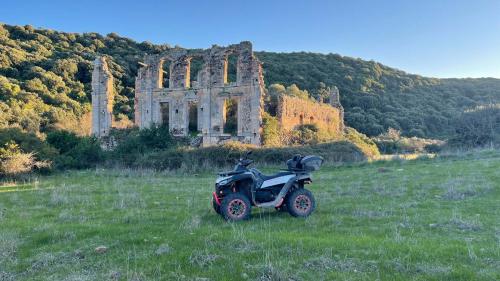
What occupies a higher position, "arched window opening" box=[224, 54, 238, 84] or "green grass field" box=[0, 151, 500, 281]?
"arched window opening" box=[224, 54, 238, 84]

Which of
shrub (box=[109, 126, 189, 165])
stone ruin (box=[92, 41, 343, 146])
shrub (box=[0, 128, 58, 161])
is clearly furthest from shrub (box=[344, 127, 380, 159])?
shrub (box=[0, 128, 58, 161])

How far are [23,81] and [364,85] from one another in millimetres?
57537

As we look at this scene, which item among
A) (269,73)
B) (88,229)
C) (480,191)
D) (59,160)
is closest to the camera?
(88,229)

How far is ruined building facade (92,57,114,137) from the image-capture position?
35.8m

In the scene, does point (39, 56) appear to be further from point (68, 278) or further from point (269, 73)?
point (68, 278)

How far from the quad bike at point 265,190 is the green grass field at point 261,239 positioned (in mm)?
279

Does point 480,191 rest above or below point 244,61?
below

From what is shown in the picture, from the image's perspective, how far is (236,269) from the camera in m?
4.91

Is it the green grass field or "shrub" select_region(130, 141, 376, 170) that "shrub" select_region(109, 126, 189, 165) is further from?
the green grass field

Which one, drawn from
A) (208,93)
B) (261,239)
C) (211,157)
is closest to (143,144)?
(211,157)

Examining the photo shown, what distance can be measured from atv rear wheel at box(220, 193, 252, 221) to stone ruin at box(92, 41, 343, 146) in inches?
877

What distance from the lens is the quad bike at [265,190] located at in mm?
8055

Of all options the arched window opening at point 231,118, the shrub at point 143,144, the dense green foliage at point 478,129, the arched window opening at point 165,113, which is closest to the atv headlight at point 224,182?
the shrub at point 143,144

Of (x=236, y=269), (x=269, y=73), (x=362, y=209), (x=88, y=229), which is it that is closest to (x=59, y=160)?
(x=88, y=229)
